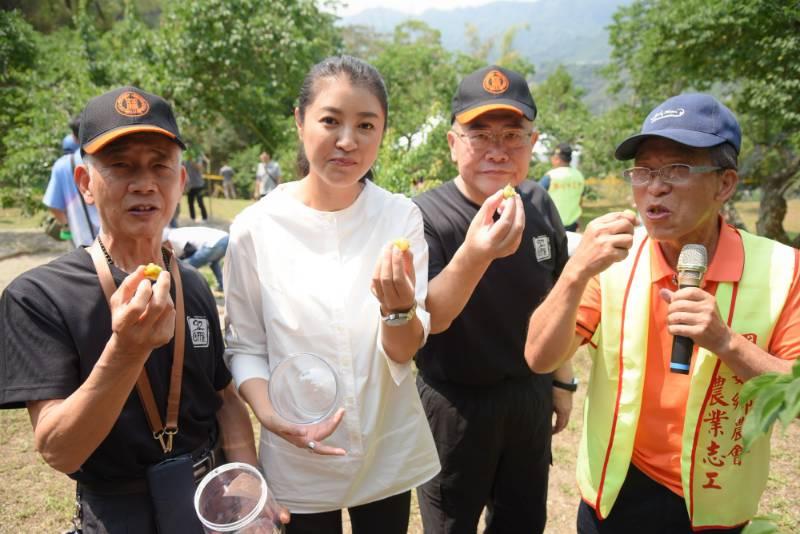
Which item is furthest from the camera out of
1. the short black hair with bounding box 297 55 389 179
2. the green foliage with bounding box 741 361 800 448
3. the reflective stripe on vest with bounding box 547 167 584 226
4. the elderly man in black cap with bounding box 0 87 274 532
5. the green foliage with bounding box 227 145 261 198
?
the green foliage with bounding box 227 145 261 198

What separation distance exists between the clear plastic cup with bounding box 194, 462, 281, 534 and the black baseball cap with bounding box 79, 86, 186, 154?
1.03 metres

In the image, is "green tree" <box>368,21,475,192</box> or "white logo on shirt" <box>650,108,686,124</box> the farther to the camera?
"green tree" <box>368,21,475,192</box>

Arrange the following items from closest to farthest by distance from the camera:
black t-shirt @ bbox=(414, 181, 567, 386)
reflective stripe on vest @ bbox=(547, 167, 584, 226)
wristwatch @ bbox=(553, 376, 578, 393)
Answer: black t-shirt @ bbox=(414, 181, 567, 386)
wristwatch @ bbox=(553, 376, 578, 393)
reflective stripe on vest @ bbox=(547, 167, 584, 226)

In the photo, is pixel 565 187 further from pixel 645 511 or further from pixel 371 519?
pixel 371 519

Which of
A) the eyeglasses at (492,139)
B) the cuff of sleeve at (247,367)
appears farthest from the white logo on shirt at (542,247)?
the cuff of sleeve at (247,367)

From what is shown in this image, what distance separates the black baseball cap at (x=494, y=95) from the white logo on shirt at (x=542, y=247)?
1.82 ft

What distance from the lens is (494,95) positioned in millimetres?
2535

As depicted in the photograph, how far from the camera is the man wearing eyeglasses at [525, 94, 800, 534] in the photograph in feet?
5.79

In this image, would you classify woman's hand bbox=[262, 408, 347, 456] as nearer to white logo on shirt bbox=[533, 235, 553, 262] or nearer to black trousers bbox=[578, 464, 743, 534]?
black trousers bbox=[578, 464, 743, 534]

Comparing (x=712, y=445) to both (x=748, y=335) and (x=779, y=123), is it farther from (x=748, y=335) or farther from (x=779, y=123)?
(x=779, y=123)

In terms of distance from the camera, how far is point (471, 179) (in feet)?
8.54

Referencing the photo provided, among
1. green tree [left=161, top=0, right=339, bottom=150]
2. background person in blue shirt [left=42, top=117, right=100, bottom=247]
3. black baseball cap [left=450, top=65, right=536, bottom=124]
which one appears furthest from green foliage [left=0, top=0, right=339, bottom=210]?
black baseball cap [left=450, top=65, right=536, bottom=124]

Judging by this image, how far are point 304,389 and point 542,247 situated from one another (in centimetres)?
132

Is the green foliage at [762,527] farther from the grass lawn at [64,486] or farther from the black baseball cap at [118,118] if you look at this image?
the grass lawn at [64,486]
